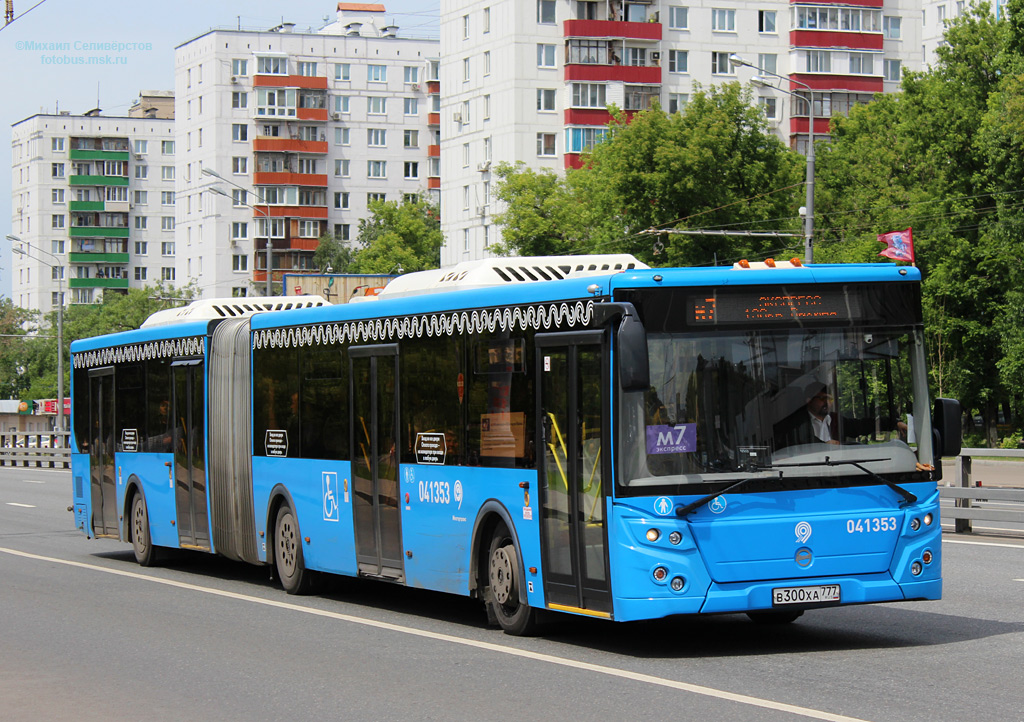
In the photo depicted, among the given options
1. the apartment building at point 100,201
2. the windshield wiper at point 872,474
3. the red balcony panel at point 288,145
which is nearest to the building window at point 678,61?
the red balcony panel at point 288,145

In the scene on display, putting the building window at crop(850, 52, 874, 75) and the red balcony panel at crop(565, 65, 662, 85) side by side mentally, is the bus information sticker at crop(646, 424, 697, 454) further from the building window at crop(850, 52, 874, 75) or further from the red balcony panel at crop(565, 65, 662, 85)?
the building window at crop(850, 52, 874, 75)

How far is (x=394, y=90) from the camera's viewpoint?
4488 inches

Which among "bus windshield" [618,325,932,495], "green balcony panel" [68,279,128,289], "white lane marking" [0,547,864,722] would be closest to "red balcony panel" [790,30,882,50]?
"white lane marking" [0,547,864,722]

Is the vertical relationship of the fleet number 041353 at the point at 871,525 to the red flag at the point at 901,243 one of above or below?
below

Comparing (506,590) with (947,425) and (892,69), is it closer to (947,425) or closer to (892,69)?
(947,425)

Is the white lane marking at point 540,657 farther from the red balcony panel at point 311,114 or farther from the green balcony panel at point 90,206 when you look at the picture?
the green balcony panel at point 90,206

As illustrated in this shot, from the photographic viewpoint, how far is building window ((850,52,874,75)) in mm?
86000

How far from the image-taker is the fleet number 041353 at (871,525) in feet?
35.6

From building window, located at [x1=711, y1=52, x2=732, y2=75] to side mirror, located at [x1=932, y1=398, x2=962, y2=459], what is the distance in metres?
76.5

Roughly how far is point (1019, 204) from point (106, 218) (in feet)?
338

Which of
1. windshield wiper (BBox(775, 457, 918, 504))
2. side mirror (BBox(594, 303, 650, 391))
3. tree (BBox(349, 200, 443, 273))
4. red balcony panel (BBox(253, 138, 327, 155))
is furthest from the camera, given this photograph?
red balcony panel (BBox(253, 138, 327, 155))

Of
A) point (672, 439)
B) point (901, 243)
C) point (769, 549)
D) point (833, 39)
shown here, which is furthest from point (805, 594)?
point (833, 39)

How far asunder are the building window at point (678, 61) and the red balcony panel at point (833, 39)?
5.77 m

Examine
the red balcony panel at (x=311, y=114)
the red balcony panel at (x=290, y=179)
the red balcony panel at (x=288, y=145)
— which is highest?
the red balcony panel at (x=311, y=114)
